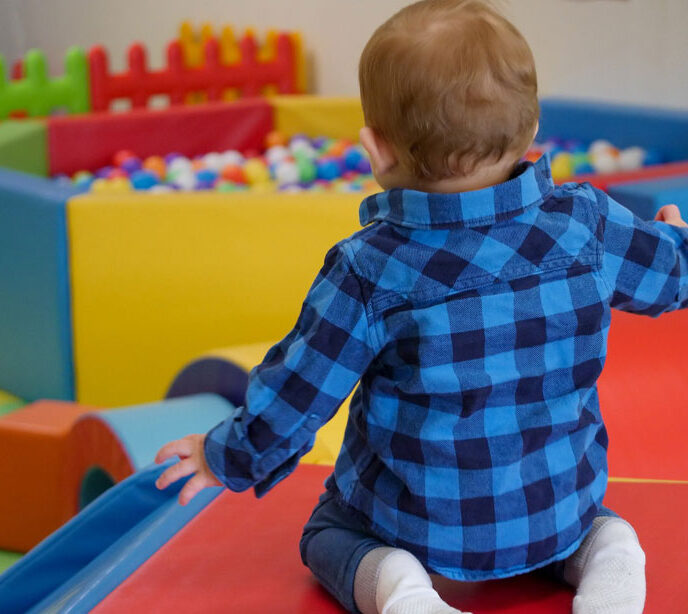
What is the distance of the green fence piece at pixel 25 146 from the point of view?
2727mm

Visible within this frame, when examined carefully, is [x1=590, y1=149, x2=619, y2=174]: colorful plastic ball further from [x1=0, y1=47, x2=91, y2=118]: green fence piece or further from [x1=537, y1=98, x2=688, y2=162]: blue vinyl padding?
[x1=0, y1=47, x2=91, y2=118]: green fence piece

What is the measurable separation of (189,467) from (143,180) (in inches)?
88.5

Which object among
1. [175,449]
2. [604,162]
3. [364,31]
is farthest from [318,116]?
[175,449]

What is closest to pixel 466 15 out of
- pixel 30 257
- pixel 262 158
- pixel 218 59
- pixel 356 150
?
pixel 30 257

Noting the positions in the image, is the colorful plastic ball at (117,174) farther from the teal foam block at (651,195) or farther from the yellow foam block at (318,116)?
the teal foam block at (651,195)

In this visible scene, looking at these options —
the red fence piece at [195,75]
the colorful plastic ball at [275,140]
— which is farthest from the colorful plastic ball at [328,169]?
the red fence piece at [195,75]

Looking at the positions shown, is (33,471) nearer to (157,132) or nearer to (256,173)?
(256,173)

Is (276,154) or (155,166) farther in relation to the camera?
(276,154)

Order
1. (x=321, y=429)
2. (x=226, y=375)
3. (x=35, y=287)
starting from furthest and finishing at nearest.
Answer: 1. (x=35, y=287)
2. (x=226, y=375)
3. (x=321, y=429)

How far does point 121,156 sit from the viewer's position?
3.13 metres

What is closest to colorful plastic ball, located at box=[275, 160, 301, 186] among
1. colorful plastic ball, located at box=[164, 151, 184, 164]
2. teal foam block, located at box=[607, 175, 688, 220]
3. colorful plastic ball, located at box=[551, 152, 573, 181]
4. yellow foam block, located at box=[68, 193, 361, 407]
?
colorful plastic ball, located at box=[164, 151, 184, 164]

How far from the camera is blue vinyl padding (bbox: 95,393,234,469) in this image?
1.25 metres

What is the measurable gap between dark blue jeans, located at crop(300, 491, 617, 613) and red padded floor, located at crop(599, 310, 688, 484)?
11.9 inches

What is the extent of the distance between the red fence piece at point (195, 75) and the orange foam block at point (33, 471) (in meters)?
2.02
